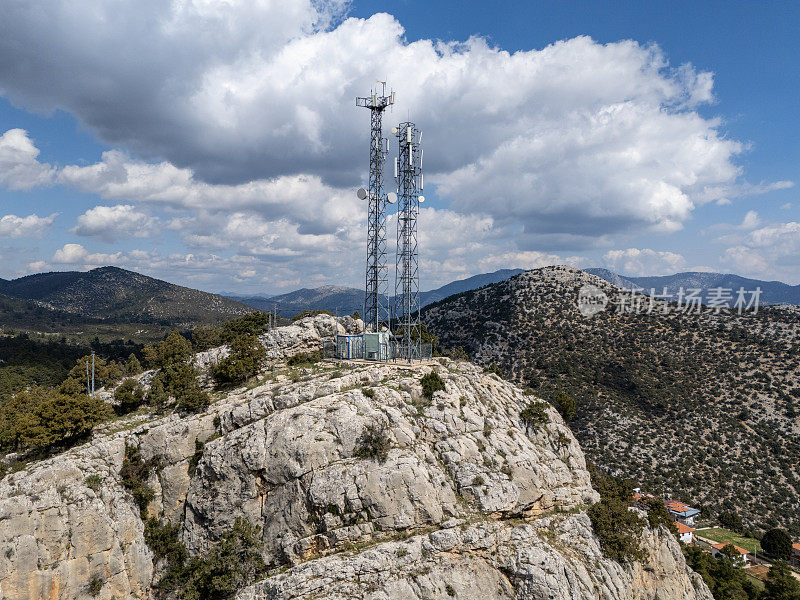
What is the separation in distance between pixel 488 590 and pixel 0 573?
30.5m

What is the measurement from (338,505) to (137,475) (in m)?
17.5

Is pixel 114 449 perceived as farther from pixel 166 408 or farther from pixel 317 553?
pixel 317 553

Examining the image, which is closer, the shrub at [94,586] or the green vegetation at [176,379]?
the shrub at [94,586]

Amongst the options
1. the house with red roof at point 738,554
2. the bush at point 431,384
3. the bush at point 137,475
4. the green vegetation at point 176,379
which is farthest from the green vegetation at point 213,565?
the house with red roof at point 738,554

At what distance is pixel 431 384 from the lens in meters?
36.7

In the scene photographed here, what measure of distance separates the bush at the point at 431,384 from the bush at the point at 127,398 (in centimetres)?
2938

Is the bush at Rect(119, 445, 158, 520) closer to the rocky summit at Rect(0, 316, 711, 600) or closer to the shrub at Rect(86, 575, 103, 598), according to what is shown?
the rocky summit at Rect(0, 316, 711, 600)

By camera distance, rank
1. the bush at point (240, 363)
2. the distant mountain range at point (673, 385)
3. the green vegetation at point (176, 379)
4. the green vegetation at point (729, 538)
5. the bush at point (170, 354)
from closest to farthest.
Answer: the green vegetation at point (176, 379), the bush at point (240, 363), the bush at point (170, 354), the green vegetation at point (729, 538), the distant mountain range at point (673, 385)

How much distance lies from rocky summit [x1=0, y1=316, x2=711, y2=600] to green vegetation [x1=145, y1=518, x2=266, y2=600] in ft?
1.64

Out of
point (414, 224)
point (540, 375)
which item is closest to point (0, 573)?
point (414, 224)

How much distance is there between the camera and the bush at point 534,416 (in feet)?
134

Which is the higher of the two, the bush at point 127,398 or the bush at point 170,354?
the bush at point 170,354

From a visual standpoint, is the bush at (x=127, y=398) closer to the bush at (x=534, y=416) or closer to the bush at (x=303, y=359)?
the bush at (x=303, y=359)

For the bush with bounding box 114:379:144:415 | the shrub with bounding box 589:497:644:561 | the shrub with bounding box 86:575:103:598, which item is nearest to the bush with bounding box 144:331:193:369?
the bush with bounding box 114:379:144:415
